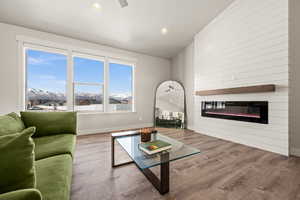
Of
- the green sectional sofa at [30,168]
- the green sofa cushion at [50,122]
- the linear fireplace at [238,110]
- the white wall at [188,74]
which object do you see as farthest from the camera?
the white wall at [188,74]

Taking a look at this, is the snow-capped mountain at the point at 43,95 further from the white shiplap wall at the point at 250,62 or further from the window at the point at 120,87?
the white shiplap wall at the point at 250,62

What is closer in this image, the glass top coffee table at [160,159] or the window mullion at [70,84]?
the glass top coffee table at [160,159]

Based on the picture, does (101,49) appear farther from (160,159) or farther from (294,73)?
(294,73)

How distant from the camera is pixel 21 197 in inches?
19.4

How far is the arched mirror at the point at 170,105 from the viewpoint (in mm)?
4203

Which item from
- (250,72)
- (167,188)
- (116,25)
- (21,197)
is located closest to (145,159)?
(167,188)

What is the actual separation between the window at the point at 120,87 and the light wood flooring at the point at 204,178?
6.62 ft

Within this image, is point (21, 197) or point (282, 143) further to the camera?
point (282, 143)

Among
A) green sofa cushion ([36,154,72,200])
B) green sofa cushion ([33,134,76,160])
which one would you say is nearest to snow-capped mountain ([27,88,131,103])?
green sofa cushion ([33,134,76,160])

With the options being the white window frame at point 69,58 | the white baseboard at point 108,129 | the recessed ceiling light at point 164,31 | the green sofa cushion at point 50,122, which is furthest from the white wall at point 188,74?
the green sofa cushion at point 50,122

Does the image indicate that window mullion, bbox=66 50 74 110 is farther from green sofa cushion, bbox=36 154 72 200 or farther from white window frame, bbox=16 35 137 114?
green sofa cushion, bbox=36 154 72 200

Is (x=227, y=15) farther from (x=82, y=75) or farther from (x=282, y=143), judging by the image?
(x=82, y=75)

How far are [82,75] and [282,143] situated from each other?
15.4ft

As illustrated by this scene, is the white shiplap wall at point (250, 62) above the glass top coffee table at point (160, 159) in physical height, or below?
above
